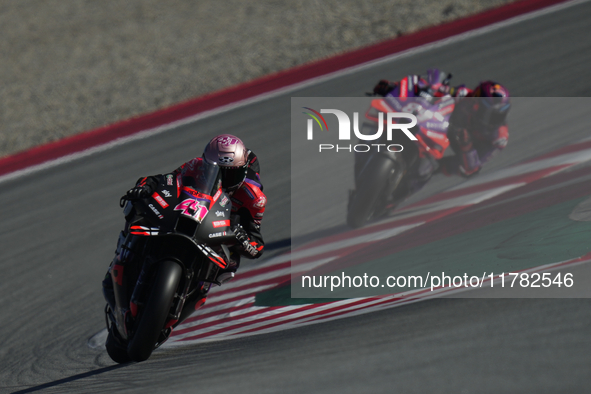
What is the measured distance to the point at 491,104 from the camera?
6.34 m

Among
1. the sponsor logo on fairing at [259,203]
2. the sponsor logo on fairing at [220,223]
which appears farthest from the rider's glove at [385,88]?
the sponsor logo on fairing at [220,223]

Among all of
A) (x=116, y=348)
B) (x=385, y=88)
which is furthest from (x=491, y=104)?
(x=116, y=348)

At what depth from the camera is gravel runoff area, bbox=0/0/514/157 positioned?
1021 cm

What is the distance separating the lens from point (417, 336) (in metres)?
4.47

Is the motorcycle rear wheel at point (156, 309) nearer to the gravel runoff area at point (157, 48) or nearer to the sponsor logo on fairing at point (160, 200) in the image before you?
the sponsor logo on fairing at point (160, 200)

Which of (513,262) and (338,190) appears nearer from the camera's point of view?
(513,262)

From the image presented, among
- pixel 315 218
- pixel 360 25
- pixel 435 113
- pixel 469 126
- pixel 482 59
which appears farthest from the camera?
pixel 360 25

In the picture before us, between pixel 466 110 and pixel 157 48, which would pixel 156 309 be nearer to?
pixel 466 110

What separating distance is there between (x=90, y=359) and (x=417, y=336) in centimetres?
300

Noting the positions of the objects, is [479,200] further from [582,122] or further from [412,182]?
[582,122]

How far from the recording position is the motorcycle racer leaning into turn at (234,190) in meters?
4.27

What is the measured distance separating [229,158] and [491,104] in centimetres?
346

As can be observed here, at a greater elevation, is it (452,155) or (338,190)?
(452,155)

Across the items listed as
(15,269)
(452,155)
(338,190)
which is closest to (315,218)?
(338,190)
